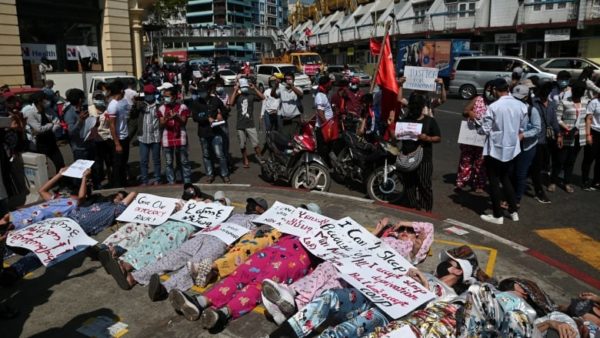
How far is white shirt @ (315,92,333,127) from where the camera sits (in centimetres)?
932

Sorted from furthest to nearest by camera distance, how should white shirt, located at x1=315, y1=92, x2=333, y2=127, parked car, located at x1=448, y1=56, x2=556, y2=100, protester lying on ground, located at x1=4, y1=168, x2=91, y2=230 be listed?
1. parked car, located at x1=448, y1=56, x2=556, y2=100
2. white shirt, located at x1=315, y1=92, x2=333, y2=127
3. protester lying on ground, located at x1=4, y1=168, x2=91, y2=230

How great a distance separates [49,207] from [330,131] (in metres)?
5.00

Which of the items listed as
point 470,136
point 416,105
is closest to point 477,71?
point 470,136

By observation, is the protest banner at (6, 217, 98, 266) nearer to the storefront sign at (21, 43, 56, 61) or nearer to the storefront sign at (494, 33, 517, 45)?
the storefront sign at (21, 43, 56, 61)

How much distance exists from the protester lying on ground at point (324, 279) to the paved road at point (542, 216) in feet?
5.11

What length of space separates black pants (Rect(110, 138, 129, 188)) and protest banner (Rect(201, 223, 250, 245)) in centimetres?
402

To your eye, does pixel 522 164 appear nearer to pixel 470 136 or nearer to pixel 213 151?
pixel 470 136

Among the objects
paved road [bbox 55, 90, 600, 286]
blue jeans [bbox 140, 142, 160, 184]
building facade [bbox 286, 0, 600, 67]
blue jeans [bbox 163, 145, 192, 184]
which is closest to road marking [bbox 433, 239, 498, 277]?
paved road [bbox 55, 90, 600, 286]

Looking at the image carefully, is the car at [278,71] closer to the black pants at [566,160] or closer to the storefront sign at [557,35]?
the storefront sign at [557,35]

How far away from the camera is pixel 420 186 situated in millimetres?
6707

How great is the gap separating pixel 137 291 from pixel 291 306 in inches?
67.5

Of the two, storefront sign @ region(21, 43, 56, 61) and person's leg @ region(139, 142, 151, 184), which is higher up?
storefront sign @ region(21, 43, 56, 61)

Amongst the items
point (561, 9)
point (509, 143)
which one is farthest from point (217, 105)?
point (561, 9)

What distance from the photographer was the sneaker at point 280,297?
150 inches
